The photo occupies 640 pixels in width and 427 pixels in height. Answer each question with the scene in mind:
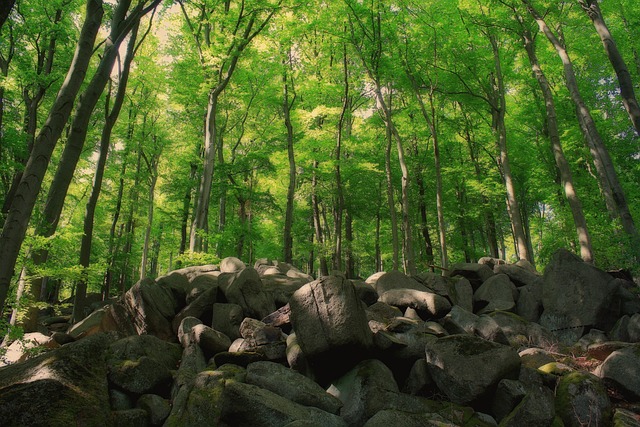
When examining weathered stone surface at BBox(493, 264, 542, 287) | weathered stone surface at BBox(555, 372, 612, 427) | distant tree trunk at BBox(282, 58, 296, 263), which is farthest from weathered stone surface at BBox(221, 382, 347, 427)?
distant tree trunk at BBox(282, 58, 296, 263)

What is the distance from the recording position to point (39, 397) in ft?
12.5

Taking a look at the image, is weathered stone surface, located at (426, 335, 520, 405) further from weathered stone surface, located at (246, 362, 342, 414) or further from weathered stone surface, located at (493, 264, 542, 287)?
weathered stone surface, located at (493, 264, 542, 287)

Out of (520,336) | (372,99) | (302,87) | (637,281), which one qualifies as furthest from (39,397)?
(372,99)

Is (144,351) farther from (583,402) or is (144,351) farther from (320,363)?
(583,402)

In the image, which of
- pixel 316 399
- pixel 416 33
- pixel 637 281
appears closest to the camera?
pixel 316 399

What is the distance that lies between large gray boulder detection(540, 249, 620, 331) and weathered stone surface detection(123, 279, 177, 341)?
→ 8.93 meters

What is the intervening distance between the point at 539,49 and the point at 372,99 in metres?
8.94

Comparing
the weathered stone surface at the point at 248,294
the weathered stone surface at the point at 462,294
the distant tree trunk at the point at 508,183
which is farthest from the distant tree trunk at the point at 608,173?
the weathered stone surface at the point at 248,294

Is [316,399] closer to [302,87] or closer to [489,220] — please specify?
[302,87]

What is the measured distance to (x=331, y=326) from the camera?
19.6 ft

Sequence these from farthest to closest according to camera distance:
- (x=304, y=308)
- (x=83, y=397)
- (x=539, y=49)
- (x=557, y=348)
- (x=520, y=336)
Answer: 1. (x=539, y=49)
2. (x=520, y=336)
3. (x=557, y=348)
4. (x=304, y=308)
5. (x=83, y=397)

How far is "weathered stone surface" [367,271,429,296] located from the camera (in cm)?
1072

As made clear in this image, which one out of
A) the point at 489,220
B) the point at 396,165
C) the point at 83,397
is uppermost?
the point at 396,165

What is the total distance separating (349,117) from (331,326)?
1716 centimetres
